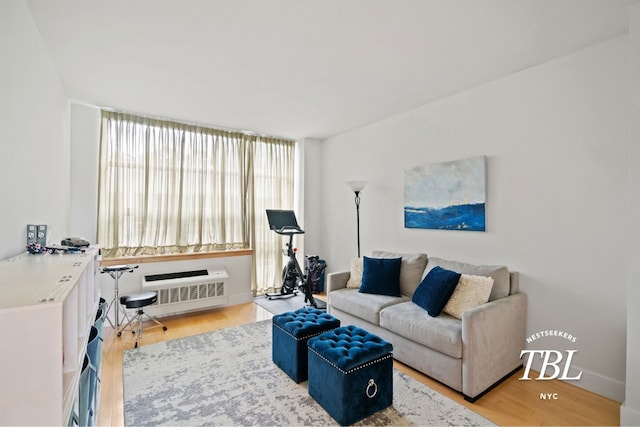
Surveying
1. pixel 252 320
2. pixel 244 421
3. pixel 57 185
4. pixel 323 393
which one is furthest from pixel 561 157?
pixel 57 185

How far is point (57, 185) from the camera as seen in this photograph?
3127mm

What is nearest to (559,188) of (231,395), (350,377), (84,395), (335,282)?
(350,377)

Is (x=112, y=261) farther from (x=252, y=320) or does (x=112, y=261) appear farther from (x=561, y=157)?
(x=561, y=157)

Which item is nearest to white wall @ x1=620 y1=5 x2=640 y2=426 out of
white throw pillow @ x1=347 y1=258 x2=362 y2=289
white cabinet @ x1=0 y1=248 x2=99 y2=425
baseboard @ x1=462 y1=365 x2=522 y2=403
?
baseboard @ x1=462 y1=365 x2=522 y2=403

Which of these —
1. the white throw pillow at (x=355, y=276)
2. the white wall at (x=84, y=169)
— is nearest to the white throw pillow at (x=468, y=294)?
the white throw pillow at (x=355, y=276)

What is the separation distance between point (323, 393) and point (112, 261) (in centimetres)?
322

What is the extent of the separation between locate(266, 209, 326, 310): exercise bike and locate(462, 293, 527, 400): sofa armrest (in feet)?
8.36

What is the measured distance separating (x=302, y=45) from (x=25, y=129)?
6.95ft

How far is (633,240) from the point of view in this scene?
80.7 inches

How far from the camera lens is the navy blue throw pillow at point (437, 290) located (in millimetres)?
2838

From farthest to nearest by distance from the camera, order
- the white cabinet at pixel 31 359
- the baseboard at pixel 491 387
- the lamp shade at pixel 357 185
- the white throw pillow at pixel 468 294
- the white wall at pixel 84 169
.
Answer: the lamp shade at pixel 357 185, the white wall at pixel 84 169, the white throw pillow at pixel 468 294, the baseboard at pixel 491 387, the white cabinet at pixel 31 359

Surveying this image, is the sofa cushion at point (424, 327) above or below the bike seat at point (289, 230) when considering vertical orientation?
below

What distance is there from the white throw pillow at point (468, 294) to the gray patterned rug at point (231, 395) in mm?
725

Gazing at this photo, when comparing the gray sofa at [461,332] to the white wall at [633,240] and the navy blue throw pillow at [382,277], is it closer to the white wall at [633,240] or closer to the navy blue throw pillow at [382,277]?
the navy blue throw pillow at [382,277]
